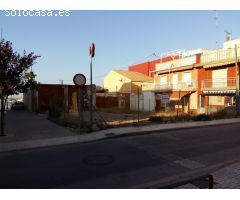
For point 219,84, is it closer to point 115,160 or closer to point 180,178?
point 115,160

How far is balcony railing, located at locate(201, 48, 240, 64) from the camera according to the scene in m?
29.9

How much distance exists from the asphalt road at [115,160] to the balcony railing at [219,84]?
1750 centimetres

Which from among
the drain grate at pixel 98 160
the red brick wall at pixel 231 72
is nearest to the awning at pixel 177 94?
the red brick wall at pixel 231 72

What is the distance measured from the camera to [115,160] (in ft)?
29.8

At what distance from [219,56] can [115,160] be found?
2524 cm

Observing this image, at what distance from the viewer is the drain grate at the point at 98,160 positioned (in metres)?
8.75

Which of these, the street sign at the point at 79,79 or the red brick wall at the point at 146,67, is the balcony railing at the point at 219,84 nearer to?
the street sign at the point at 79,79

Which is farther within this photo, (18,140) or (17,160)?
(18,140)

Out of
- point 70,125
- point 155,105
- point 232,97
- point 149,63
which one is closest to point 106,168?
point 70,125

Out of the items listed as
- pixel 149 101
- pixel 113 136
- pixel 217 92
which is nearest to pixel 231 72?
pixel 217 92

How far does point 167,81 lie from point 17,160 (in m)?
31.8

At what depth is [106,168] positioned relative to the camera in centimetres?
817

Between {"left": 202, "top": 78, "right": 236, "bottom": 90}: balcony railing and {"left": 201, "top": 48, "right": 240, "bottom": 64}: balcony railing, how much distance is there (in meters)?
1.99

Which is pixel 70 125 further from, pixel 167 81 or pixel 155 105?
pixel 167 81
